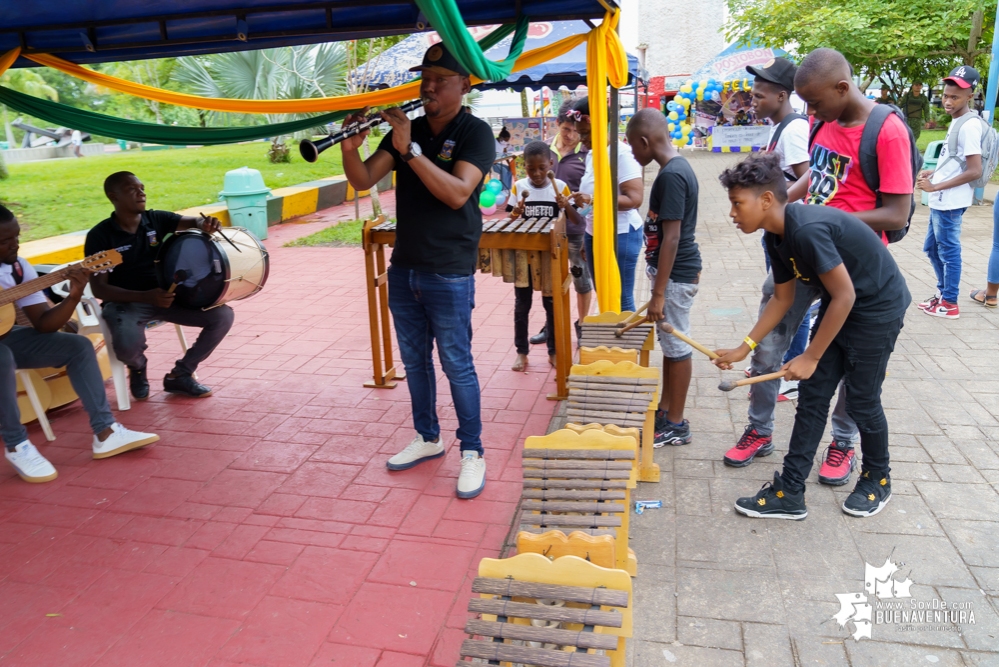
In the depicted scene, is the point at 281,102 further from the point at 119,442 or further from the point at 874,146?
the point at 874,146

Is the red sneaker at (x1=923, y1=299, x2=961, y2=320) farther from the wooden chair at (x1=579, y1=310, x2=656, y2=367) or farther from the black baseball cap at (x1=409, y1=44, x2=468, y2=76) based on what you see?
the black baseball cap at (x1=409, y1=44, x2=468, y2=76)

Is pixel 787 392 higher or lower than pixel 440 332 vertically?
lower

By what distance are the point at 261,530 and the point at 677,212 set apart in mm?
2408

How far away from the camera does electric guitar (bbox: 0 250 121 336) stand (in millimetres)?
3746

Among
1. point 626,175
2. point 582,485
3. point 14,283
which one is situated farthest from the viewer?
point 626,175

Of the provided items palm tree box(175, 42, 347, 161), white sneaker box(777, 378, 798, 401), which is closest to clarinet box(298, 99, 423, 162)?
white sneaker box(777, 378, 798, 401)

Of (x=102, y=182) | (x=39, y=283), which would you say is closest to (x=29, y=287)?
(x=39, y=283)

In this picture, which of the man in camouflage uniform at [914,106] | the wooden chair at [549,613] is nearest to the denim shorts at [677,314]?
the wooden chair at [549,613]

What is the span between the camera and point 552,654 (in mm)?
1903

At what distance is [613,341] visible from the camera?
381 cm

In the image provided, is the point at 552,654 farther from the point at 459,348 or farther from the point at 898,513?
the point at 898,513

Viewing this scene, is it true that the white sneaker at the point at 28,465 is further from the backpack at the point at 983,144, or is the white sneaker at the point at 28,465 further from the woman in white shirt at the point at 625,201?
the backpack at the point at 983,144

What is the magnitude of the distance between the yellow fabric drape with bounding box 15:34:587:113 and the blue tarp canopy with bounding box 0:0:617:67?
10 cm

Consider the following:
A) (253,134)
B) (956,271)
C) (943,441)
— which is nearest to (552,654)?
(943,441)
